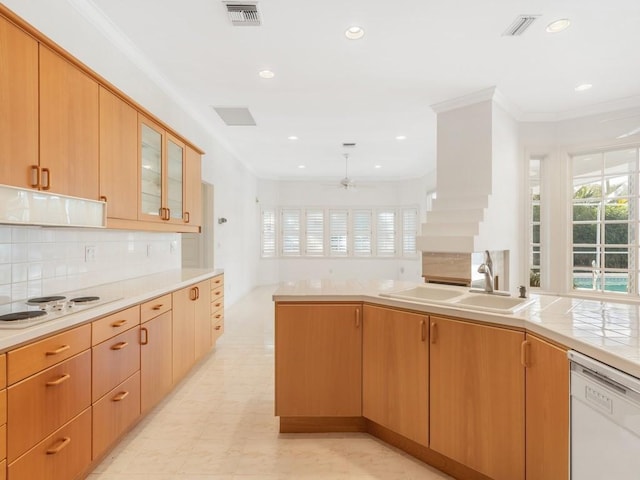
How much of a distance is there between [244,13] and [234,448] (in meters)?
2.84

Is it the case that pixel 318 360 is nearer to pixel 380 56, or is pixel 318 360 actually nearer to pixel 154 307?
pixel 154 307

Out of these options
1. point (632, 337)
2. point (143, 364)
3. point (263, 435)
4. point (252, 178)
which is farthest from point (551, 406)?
point (252, 178)

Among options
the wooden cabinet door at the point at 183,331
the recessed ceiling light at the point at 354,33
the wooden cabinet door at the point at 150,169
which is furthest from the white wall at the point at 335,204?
the recessed ceiling light at the point at 354,33

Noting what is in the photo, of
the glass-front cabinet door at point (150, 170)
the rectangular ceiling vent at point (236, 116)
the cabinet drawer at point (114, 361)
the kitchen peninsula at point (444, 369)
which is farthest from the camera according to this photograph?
the rectangular ceiling vent at point (236, 116)

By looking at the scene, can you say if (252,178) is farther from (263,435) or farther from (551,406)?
(551,406)

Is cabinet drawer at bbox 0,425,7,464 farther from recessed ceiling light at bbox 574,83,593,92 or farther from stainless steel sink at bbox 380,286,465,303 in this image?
recessed ceiling light at bbox 574,83,593,92

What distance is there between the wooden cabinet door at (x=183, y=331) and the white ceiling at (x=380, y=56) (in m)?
2.02

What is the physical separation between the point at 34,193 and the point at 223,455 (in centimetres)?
170

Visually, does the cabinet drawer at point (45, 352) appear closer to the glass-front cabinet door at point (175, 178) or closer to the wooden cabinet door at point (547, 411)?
the glass-front cabinet door at point (175, 178)

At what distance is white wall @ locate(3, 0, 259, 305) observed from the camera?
2.19 metres

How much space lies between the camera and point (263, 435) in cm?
227

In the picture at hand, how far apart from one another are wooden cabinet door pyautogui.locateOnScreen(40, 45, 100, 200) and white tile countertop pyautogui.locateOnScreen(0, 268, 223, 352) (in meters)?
0.62

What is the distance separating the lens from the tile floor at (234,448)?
6.24 ft

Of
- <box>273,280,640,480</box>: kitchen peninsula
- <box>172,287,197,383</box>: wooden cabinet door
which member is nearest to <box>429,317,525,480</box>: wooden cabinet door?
<box>273,280,640,480</box>: kitchen peninsula
